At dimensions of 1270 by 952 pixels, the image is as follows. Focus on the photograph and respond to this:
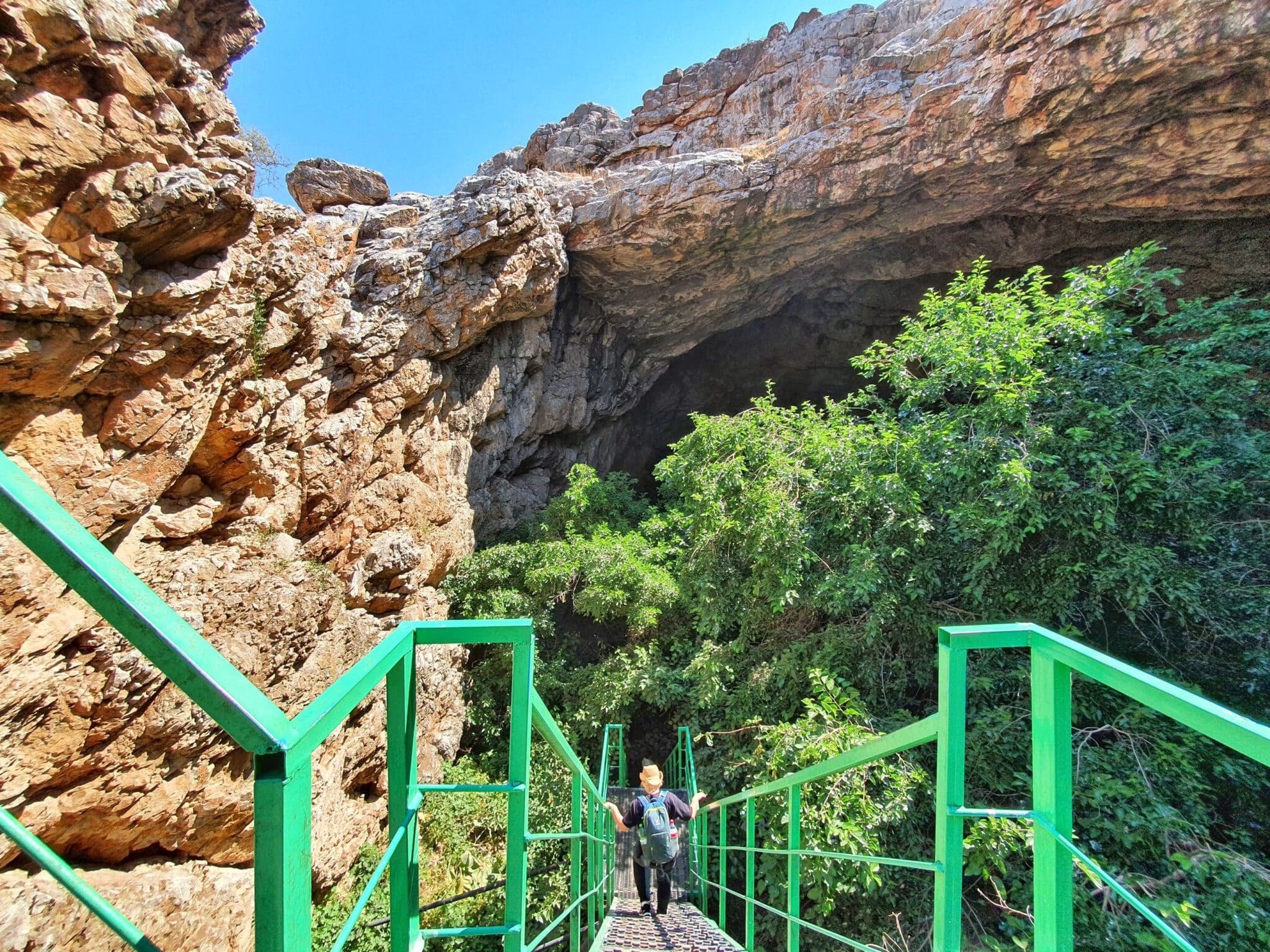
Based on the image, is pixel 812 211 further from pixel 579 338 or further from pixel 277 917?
pixel 277 917

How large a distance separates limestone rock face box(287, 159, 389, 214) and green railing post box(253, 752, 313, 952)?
1099 cm

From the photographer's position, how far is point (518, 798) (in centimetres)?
149

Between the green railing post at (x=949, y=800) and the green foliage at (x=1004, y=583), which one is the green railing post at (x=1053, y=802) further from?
the green foliage at (x=1004, y=583)

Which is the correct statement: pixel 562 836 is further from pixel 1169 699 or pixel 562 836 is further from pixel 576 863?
pixel 1169 699

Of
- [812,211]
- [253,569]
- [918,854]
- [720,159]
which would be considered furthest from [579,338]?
[918,854]

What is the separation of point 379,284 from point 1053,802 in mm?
9170

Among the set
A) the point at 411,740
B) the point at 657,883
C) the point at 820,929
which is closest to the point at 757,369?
the point at 657,883

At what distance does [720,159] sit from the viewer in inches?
371

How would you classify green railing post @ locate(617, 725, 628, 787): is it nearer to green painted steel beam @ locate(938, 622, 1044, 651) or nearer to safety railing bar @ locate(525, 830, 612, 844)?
safety railing bar @ locate(525, 830, 612, 844)

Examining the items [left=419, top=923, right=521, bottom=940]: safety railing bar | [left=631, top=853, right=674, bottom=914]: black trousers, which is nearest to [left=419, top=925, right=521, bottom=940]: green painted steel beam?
[left=419, top=923, right=521, bottom=940]: safety railing bar

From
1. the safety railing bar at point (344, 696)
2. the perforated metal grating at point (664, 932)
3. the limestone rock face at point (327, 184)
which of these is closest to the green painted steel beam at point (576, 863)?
the perforated metal grating at point (664, 932)

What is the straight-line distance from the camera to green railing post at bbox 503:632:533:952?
1.47m

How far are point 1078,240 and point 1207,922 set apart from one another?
10.3 metres

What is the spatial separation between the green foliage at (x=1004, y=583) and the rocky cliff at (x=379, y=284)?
2.91 meters
